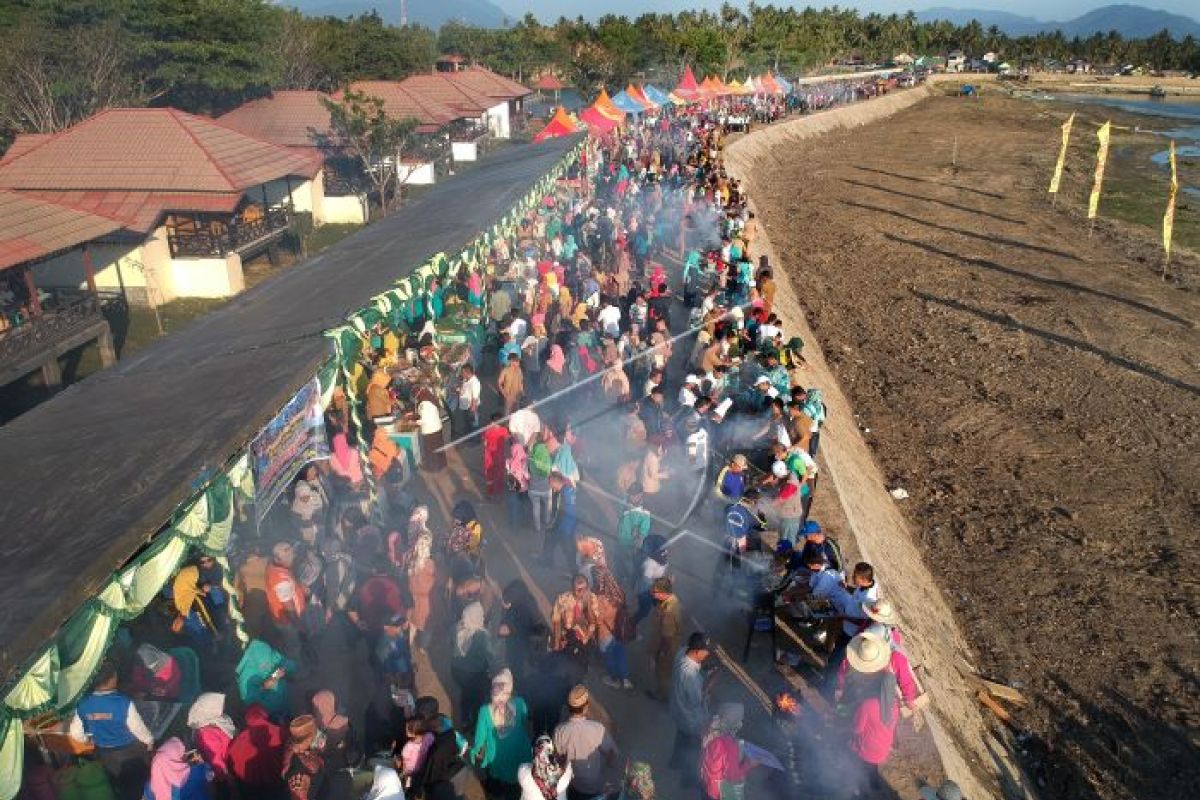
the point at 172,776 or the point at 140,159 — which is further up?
the point at 140,159

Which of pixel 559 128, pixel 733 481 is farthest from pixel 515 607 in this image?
pixel 559 128

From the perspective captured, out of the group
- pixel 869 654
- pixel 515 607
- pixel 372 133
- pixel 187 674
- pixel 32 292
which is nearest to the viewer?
pixel 869 654

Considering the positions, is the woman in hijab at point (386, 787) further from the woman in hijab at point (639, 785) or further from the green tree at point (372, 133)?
the green tree at point (372, 133)

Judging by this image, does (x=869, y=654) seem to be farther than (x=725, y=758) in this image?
Yes

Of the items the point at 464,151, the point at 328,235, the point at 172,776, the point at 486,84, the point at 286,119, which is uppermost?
the point at 486,84

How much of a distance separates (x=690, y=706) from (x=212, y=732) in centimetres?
330

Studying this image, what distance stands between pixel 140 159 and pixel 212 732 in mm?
21458

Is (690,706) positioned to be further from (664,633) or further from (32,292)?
(32,292)

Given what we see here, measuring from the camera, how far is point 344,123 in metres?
29.0


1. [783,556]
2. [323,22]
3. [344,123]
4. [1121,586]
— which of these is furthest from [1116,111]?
[783,556]

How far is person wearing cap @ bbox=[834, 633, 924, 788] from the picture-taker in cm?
571

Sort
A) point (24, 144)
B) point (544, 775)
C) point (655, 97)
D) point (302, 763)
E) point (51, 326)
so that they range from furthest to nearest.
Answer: point (655, 97) < point (24, 144) < point (51, 326) < point (302, 763) < point (544, 775)

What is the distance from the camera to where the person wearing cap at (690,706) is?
5.75 metres

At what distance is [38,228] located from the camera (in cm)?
1512
